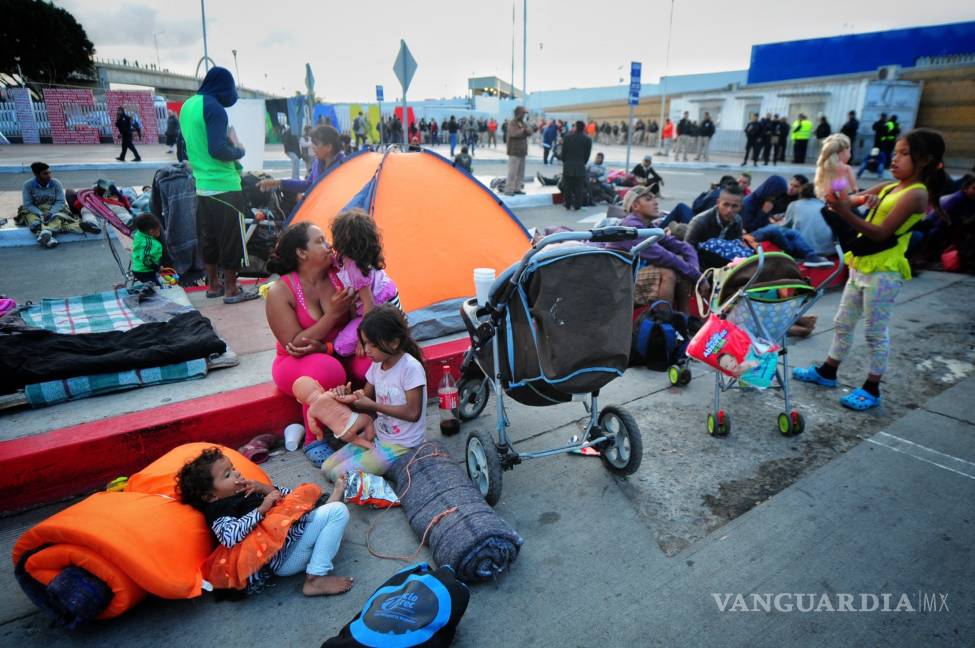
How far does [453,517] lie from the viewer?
245 cm

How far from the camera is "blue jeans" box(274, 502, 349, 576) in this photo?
2.30 m

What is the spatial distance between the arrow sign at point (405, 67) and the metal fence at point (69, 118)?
26140 mm

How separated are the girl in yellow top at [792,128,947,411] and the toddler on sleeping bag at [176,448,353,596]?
11.8 feet

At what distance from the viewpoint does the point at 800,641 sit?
6.61 ft

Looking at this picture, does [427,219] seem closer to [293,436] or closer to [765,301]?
[293,436]

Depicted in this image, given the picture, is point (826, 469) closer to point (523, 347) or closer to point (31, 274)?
point (523, 347)

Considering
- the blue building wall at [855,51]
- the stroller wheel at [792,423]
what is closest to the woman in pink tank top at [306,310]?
the stroller wheel at [792,423]

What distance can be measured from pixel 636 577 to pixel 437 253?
3127 millimetres

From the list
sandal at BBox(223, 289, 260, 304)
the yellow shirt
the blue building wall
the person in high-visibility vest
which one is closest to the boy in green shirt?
sandal at BBox(223, 289, 260, 304)

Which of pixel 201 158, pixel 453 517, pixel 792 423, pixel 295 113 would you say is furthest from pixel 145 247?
pixel 295 113

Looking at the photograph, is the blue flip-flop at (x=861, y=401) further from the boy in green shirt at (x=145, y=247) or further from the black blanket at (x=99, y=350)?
the boy in green shirt at (x=145, y=247)

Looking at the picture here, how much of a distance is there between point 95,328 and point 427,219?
113 inches

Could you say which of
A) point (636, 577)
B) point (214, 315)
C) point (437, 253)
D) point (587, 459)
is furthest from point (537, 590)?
point (214, 315)

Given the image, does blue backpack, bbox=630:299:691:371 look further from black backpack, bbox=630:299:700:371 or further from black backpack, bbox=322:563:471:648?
black backpack, bbox=322:563:471:648
